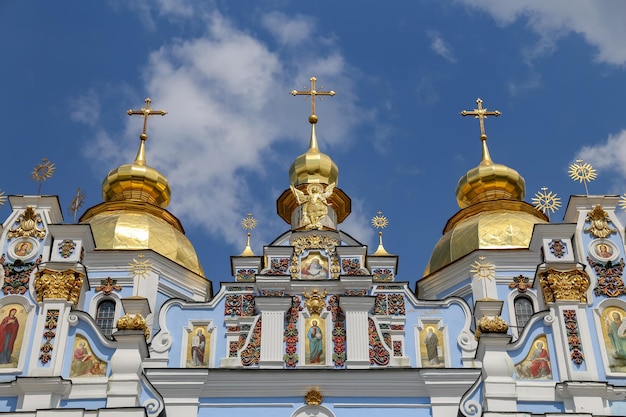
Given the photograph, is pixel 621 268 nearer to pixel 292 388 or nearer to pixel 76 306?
pixel 292 388

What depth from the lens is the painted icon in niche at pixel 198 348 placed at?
60.9 ft

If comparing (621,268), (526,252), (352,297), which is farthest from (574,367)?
(526,252)

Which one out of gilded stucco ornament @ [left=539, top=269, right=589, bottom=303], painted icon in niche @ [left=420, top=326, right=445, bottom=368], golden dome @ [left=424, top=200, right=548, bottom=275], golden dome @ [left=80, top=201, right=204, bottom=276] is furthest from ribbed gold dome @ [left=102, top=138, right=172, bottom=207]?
gilded stucco ornament @ [left=539, top=269, right=589, bottom=303]

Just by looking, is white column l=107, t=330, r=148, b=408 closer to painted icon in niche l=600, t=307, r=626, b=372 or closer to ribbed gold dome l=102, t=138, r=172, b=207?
painted icon in niche l=600, t=307, r=626, b=372

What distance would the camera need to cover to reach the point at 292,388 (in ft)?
58.5

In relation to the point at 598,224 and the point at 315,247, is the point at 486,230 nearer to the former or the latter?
the point at 598,224

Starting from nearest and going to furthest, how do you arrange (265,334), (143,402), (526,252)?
(143,402) → (265,334) → (526,252)

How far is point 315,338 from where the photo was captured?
18.5 m

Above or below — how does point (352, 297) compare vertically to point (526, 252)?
below

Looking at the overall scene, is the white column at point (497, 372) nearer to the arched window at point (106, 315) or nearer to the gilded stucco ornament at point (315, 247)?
the gilded stucco ornament at point (315, 247)

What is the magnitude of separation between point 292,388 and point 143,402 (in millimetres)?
2511

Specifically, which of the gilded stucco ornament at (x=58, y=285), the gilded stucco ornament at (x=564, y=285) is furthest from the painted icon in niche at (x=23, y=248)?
the gilded stucco ornament at (x=564, y=285)

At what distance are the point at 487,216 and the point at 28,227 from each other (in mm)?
11370

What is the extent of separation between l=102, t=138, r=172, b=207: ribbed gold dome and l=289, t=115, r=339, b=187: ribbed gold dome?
12.0 feet
